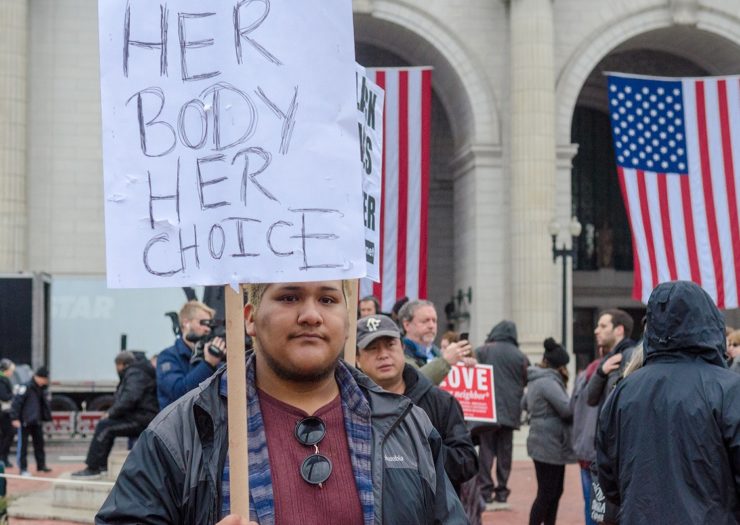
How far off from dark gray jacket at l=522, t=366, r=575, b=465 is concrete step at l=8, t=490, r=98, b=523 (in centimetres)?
440

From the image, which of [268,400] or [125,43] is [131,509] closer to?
[268,400]

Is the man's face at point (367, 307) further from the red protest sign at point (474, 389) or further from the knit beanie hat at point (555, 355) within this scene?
the knit beanie hat at point (555, 355)

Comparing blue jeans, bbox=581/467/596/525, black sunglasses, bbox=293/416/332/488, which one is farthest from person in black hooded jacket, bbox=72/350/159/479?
black sunglasses, bbox=293/416/332/488

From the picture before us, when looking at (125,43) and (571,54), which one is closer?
(125,43)

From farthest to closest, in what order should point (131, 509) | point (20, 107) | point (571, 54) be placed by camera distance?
point (571, 54) → point (20, 107) → point (131, 509)

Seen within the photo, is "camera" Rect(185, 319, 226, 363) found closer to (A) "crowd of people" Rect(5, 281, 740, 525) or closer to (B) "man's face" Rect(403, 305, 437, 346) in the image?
(A) "crowd of people" Rect(5, 281, 740, 525)

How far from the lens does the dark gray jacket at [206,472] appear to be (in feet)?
9.55

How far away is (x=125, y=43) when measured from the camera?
327cm

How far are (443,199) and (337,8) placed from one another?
33.2 m

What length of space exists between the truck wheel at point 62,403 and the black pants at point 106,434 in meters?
11.2

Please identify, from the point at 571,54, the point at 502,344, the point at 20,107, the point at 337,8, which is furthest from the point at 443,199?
the point at 337,8

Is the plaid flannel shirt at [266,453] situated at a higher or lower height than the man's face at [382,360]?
lower

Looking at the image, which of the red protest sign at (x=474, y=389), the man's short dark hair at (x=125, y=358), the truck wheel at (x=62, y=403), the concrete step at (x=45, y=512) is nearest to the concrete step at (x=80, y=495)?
the concrete step at (x=45, y=512)

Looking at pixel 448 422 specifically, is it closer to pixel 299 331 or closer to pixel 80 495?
pixel 299 331
